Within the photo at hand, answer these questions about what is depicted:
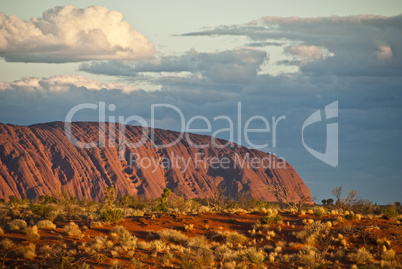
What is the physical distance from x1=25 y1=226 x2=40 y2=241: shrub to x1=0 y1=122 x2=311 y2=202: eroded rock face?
63.2 m

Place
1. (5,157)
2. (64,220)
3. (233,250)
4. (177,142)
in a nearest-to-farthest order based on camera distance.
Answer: (233,250) < (64,220) < (5,157) < (177,142)

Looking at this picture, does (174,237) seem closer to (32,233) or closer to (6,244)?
(32,233)

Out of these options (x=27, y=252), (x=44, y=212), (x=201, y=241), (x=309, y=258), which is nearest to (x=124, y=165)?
(x=44, y=212)

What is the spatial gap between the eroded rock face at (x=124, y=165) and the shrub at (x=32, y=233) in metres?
63.2

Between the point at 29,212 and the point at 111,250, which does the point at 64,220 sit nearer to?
the point at 29,212

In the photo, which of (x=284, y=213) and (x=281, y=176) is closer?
(x=284, y=213)

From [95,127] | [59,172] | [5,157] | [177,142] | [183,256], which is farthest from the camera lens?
[177,142]

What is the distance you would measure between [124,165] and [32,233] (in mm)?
96982

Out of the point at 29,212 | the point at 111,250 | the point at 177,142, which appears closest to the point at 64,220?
the point at 29,212

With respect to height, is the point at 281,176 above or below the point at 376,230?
below

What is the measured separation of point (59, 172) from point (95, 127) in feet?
79.1

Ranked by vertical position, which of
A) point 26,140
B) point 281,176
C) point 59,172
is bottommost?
point 281,176

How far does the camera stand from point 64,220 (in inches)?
1022

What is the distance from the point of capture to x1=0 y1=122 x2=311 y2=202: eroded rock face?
97.0 m
